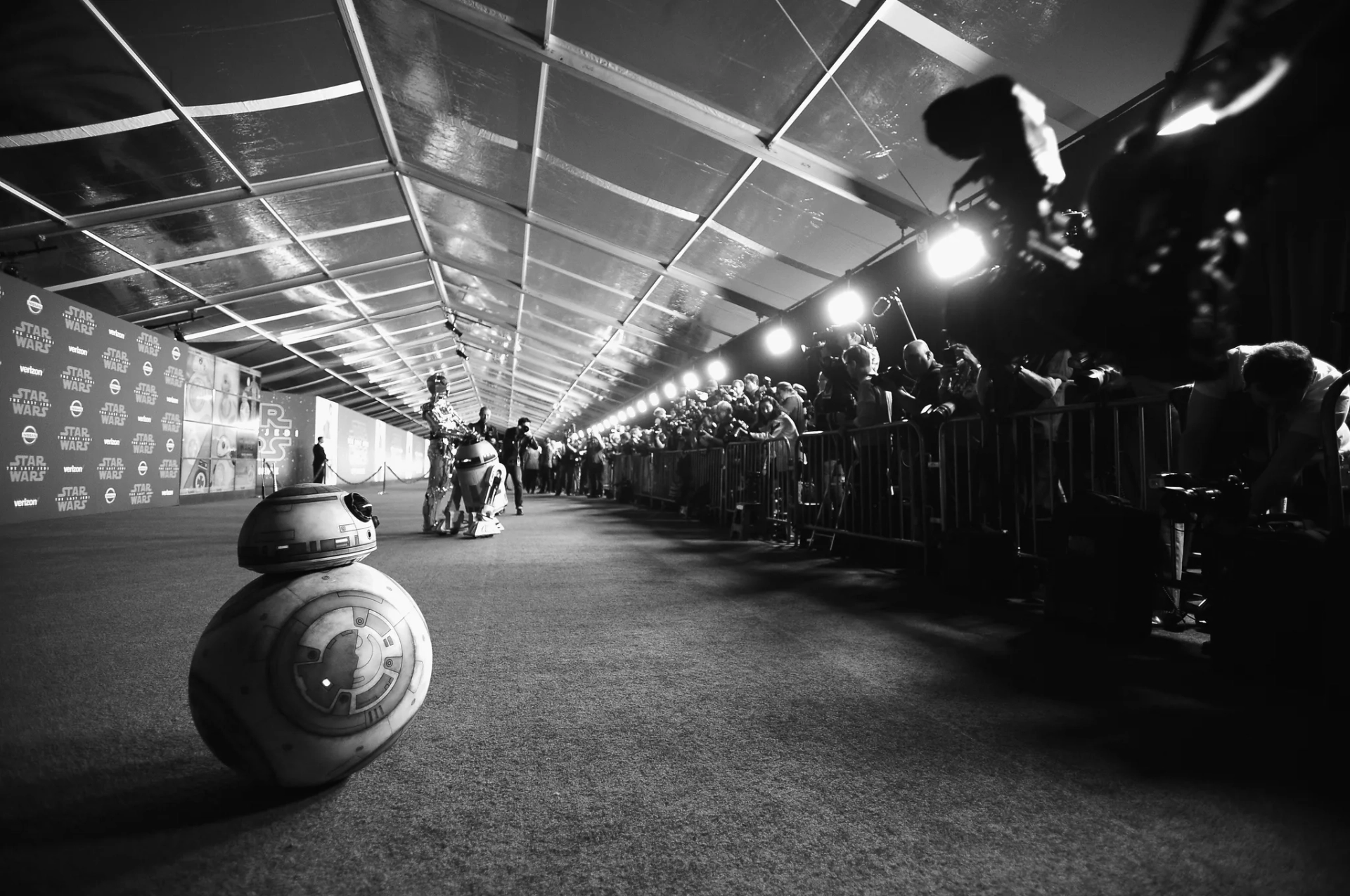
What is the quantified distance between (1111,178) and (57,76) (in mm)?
10636

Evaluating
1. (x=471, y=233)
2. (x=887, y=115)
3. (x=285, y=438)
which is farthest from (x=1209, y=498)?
(x=285, y=438)

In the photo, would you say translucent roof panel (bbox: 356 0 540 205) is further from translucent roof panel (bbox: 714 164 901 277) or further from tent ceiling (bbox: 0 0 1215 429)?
translucent roof panel (bbox: 714 164 901 277)

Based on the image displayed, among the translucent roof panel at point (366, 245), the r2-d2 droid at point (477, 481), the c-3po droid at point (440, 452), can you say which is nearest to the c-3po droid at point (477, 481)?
the r2-d2 droid at point (477, 481)

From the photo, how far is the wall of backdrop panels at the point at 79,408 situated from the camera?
1028cm

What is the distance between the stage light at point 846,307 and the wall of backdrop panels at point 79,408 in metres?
12.7

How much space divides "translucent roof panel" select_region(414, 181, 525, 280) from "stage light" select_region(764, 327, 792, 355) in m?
5.32

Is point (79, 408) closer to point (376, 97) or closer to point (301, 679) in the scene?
point (376, 97)

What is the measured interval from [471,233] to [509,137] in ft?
15.8

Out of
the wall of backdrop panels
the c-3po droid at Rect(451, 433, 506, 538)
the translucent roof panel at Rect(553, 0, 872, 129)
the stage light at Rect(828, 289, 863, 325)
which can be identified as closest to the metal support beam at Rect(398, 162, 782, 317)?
the stage light at Rect(828, 289, 863, 325)

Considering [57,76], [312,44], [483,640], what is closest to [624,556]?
[483,640]

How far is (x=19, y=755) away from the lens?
2123 millimetres

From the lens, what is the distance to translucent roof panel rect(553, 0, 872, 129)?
5.95 m

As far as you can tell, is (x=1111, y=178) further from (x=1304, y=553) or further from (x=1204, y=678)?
(x=1204, y=678)

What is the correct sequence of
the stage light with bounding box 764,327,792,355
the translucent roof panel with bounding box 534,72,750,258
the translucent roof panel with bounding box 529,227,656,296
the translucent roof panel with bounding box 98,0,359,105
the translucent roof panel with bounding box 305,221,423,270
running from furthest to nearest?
the translucent roof panel with bounding box 305,221,423,270 → the translucent roof panel with bounding box 529,227,656,296 → the stage light with bounding box 764,327,792,355 → the translucent roof panel with bounding box 534,72,750,258 → the translucent roof panel with bounding box 98,0,359,105
